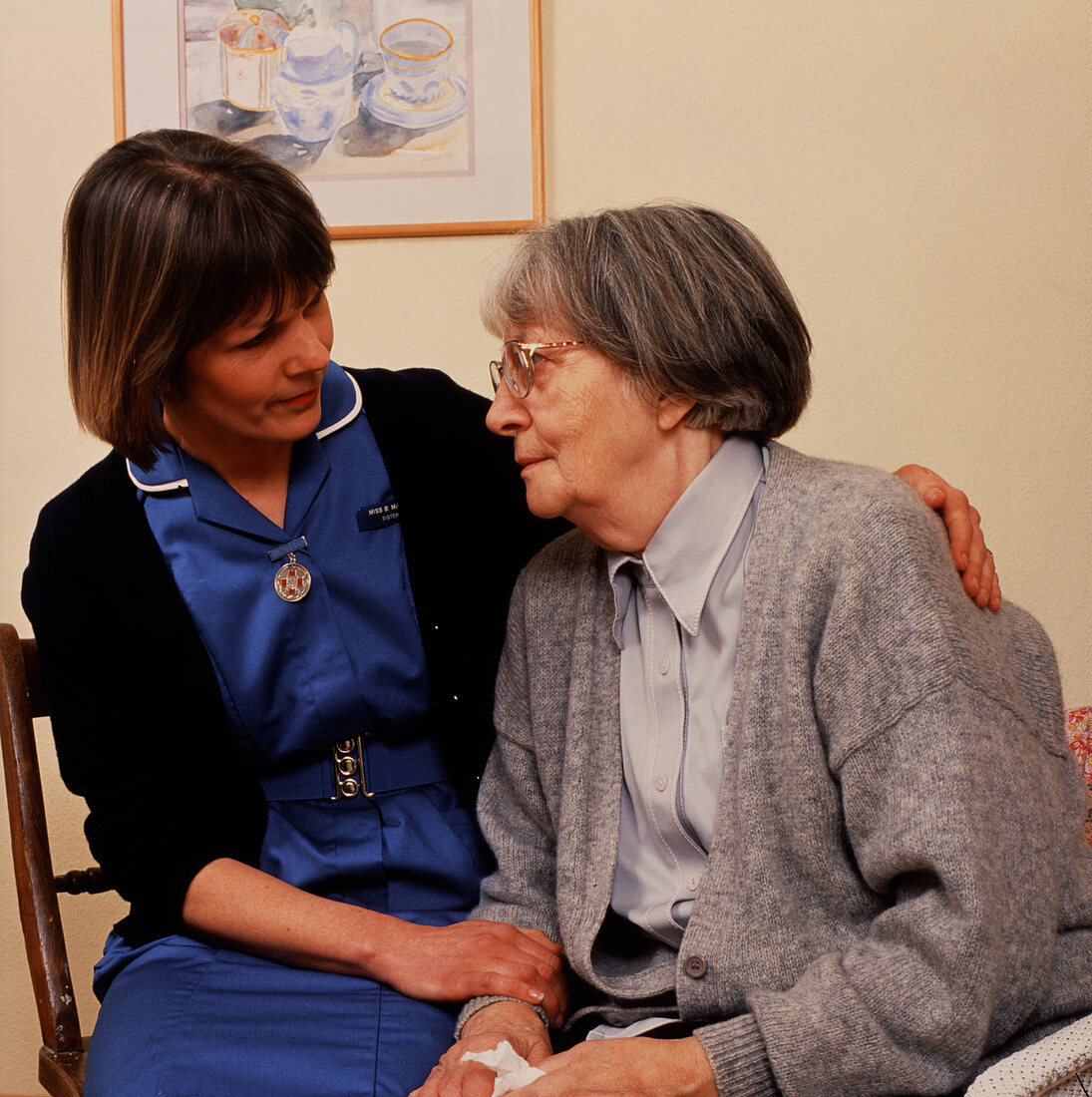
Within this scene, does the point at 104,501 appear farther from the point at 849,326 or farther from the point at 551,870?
the point at 849,326

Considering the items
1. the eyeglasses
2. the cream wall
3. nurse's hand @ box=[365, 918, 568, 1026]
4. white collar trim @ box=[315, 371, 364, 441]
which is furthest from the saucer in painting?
nurse's hand @ box=[365, 918, 568, 1026]

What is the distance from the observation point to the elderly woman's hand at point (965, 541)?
3.90 ft

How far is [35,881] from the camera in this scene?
1577 mm

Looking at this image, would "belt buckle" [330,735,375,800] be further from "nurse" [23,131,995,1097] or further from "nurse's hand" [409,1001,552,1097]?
"nurse's hand" [409,1001,552,1097]

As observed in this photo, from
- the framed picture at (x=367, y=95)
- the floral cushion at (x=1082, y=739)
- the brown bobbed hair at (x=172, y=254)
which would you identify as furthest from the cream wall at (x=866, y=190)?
the brown bobbed hair at (x=172, y=254)

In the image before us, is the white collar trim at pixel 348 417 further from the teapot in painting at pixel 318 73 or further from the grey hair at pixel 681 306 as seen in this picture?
the teapot in painting at pixel 318 73

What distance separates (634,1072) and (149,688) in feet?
2.58

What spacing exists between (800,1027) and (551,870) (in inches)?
18.5

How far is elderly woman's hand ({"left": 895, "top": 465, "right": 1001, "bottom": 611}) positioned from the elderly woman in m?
0.03

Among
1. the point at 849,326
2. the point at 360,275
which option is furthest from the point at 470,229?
the point at 849,326

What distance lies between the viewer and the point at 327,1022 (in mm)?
1293

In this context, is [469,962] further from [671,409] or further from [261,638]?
[671,409]

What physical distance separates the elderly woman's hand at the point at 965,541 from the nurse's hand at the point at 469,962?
0.65 metres

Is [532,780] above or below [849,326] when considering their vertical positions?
below
